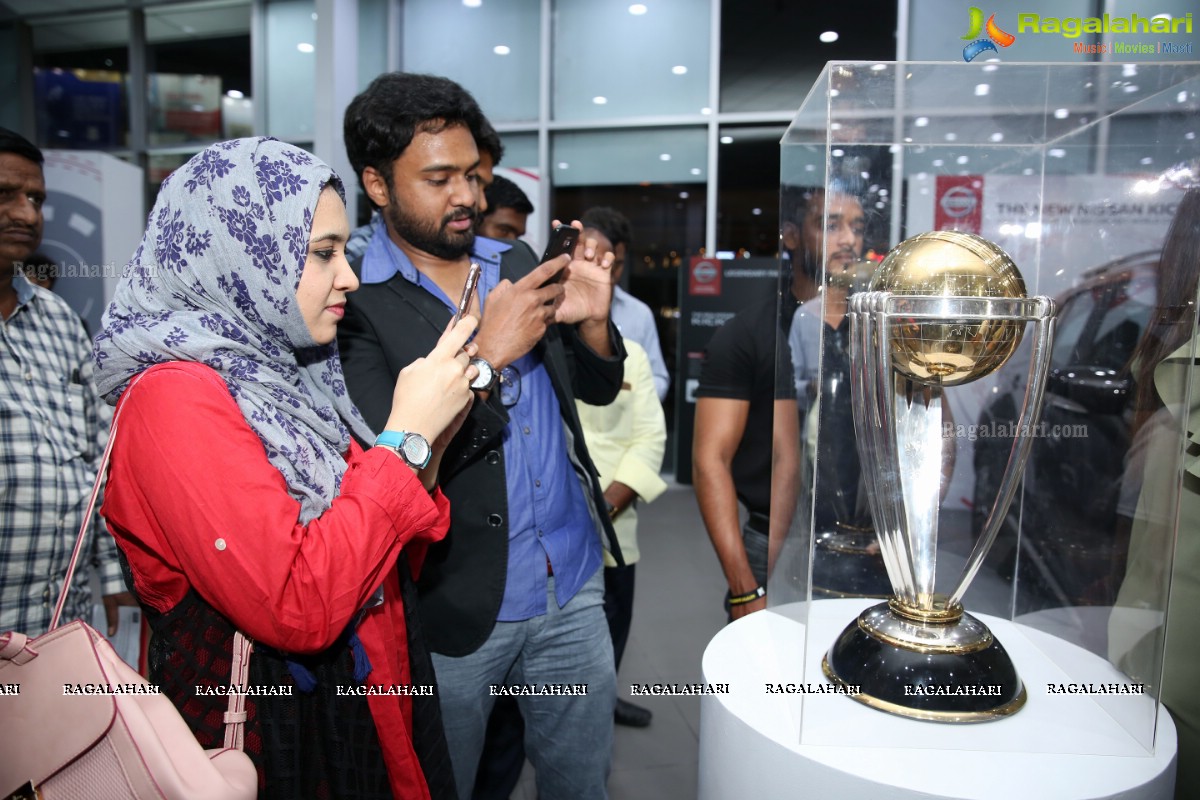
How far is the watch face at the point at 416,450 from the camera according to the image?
1026 mm

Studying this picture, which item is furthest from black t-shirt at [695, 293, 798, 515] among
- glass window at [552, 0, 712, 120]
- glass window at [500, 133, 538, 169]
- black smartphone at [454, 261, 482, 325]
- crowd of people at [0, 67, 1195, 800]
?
glass window at [500, 133, 538, 169]

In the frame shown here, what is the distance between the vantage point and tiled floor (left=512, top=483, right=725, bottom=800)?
236 cm

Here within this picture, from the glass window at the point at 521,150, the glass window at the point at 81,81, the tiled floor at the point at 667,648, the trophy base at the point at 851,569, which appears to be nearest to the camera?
the trophy base at the point at 851,569

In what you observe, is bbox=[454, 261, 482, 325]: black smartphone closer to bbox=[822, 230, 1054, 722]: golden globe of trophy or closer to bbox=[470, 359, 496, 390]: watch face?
bbox=[470, 359, 496, 390]: watch face

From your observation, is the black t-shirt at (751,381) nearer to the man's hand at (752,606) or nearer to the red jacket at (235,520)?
the man's hand at (752,606)

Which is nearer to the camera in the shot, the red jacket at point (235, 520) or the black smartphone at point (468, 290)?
the red jacket at point (235, 520)

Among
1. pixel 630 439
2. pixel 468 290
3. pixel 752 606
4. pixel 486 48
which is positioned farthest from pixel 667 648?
pixel 486 48

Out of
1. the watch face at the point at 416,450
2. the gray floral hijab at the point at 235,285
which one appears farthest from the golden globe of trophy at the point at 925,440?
the gray floral hijab at the point at 235,285

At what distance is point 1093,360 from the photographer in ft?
4.19

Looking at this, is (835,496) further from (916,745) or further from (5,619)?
(5,619)

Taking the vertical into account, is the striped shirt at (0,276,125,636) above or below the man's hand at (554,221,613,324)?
below

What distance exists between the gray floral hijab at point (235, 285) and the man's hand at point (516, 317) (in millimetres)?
339

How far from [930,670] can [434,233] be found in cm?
121

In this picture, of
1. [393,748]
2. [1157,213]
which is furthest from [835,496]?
[393,748]
